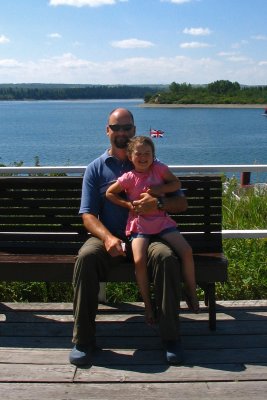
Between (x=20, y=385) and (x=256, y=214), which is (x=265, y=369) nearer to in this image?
(x=20, y=385)

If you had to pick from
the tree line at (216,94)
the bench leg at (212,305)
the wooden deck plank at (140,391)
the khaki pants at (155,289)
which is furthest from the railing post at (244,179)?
the tree line at (216,94)

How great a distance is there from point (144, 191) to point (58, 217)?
2.42 ft

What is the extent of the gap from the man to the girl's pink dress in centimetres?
6

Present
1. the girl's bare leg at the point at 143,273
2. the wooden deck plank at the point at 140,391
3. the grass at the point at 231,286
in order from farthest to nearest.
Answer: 1. the grass at the point at 231,286
2. the girl's bare leg at the point at 143,273
3. the wooden deck plank at the point at 140,391

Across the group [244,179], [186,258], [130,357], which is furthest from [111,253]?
[244,179]

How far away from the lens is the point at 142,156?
3531 millimetres

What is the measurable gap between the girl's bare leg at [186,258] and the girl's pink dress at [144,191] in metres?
0.09

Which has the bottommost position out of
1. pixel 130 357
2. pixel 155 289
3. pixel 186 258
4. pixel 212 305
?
pixel 130 357

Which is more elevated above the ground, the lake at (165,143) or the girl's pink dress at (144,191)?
the girl's pink dress at (144,191)

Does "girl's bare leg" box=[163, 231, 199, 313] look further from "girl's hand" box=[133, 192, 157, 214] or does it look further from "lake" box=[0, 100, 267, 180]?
"lake" box=[0, 100, 267, 180]

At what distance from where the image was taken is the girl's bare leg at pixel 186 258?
3.48 m

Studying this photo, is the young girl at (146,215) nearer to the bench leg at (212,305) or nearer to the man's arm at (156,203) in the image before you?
the man's arm at (156,203)

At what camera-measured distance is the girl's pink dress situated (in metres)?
3.57

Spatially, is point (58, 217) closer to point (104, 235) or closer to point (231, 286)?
point (104, 235)
